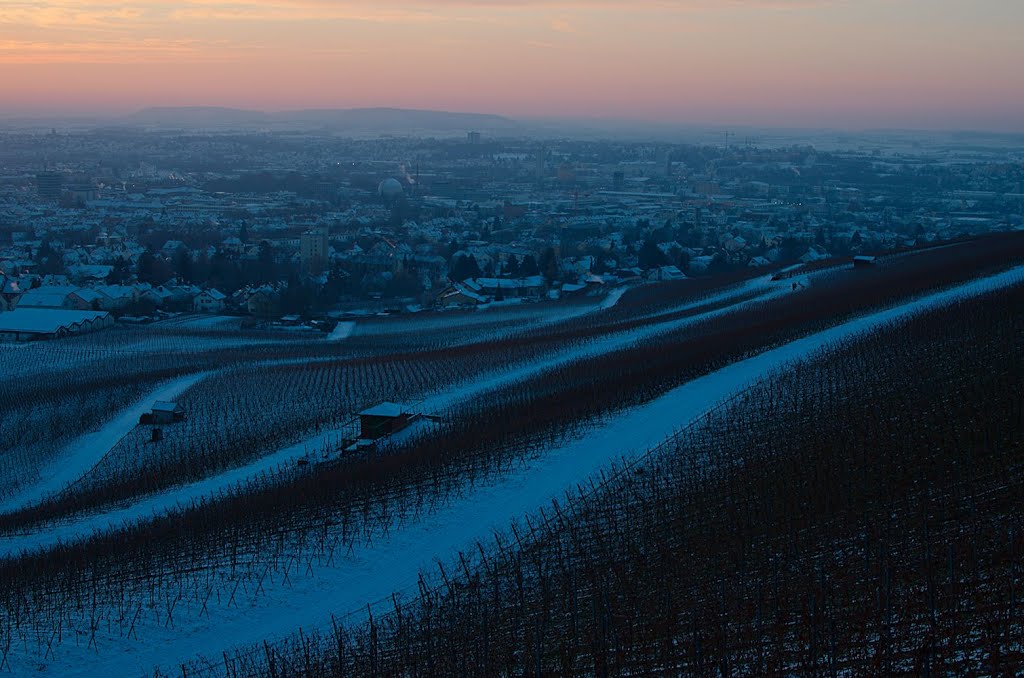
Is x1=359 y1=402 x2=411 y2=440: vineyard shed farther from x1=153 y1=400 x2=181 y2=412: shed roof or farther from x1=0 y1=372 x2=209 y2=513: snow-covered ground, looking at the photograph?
x1=153 y1=400 x2=181 y2=412: shed roof

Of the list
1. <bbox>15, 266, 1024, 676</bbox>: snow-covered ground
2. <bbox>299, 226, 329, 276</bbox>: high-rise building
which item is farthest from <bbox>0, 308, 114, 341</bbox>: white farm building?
<bbox>15, 266, 1024, 676</bbox>: snow-covered ground

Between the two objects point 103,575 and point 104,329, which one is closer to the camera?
point 103,575

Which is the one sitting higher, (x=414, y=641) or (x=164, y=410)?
(x=414, y=641)

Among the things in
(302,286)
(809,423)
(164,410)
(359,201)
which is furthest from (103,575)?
(359,201)

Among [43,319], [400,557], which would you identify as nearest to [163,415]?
→ [400,557]

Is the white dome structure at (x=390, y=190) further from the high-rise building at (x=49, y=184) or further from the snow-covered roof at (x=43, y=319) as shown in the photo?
the snow-covered roof at (x=43, y=319)

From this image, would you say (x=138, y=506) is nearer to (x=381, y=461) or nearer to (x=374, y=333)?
(x=381, y=461)

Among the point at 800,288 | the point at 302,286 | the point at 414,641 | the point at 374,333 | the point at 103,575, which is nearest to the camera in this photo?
the point at 414,641

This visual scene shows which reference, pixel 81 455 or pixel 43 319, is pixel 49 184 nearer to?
pixel 43 319
